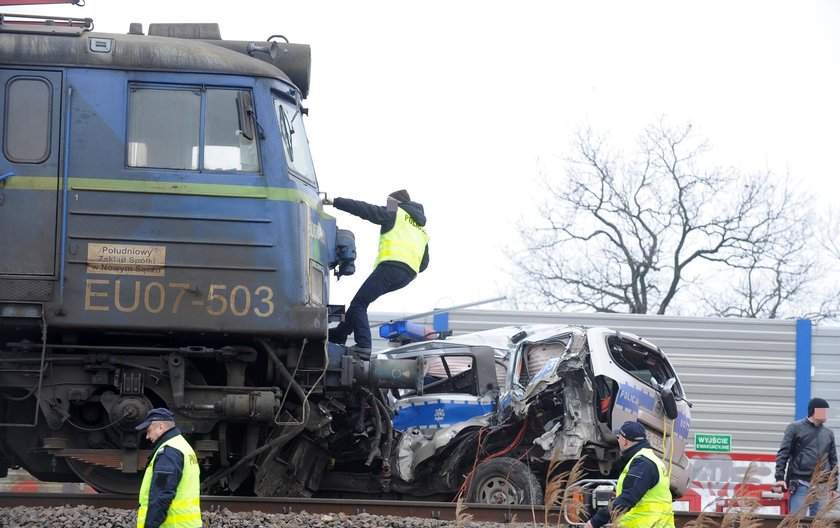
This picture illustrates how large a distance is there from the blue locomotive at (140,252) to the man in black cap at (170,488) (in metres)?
2.24

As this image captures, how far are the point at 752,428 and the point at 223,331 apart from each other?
9.93 meters

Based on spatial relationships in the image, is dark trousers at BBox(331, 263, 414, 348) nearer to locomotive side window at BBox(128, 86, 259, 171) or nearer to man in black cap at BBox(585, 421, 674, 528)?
locomotive side window at BBox(128, 86, 259, 171)

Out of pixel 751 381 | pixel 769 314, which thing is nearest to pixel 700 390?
pixel 751 381

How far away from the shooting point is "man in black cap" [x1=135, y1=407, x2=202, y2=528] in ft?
20.6

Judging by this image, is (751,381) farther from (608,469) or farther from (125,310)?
(125,310)

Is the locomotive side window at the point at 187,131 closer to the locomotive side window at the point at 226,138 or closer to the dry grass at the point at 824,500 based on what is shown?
the locomotive side window at the point at 226,138

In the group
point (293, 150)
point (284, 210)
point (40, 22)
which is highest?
point (40, 22)

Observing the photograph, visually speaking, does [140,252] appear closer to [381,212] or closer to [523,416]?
[381,212]

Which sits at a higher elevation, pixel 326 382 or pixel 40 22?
pixel 40 22

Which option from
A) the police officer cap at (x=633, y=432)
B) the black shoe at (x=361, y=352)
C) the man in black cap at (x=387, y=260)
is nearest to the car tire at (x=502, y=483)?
the black shoe at (x=361, y=352)

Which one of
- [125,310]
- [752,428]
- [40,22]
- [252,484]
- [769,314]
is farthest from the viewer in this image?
[769,314]

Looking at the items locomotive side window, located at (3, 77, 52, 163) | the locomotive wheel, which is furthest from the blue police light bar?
locomotive side window, located at (3, 77, 52, 163)

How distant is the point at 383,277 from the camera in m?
10.5

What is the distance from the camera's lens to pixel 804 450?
10.6 m
